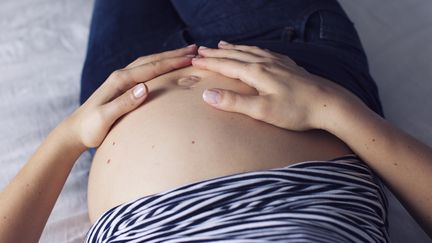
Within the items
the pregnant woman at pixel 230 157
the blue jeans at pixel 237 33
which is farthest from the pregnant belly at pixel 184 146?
the blue jeans at pixel 237 33

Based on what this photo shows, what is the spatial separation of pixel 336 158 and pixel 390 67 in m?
0.48

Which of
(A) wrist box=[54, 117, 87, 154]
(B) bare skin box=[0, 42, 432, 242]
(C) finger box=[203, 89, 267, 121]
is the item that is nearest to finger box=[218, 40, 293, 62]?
(B) bare skin box=[0, 42, 432, 242]

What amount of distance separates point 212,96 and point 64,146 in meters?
0.25

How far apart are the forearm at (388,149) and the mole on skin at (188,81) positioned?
0.20 m

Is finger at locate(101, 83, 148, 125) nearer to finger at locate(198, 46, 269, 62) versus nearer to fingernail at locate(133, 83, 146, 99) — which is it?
fingernail at locate(133, 83, 146, 99)

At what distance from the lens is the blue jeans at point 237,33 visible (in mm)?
840

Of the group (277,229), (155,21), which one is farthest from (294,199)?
(155,21)

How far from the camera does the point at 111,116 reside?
0.71m

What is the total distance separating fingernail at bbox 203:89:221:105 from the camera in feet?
2.16

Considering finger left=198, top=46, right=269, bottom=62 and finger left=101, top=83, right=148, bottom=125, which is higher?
finger left=198, top=46, right=269, bottom=62

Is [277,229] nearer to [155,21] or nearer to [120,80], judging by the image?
[120,80]

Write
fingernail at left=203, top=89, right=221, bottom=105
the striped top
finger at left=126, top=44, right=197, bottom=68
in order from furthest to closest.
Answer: finger at left=126, top=44, right=197, bottom=68
fingernail at left=203, top=89, right=221, bottom=105
the striped top

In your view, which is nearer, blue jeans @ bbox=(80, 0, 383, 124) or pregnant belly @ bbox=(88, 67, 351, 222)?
pregnant belly @ bbox=(88, 67, 351, 222)

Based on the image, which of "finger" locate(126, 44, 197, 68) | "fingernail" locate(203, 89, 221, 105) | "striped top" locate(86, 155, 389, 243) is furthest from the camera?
"finger" locate(126, 44, 197, 68)
